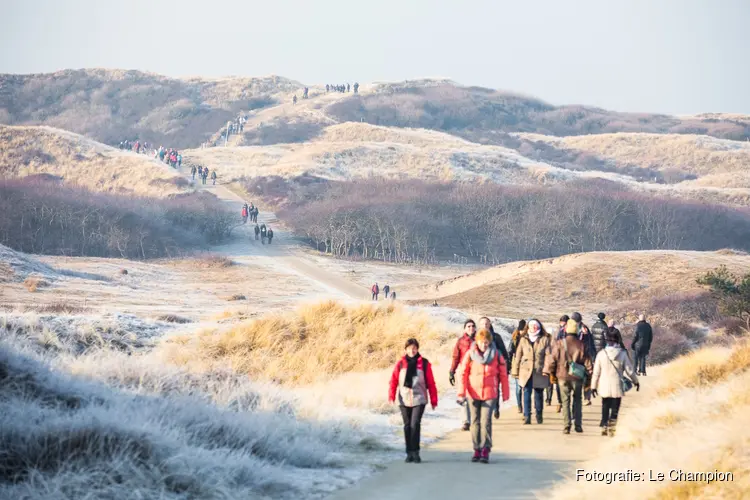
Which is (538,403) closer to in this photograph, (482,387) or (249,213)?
(482,387)

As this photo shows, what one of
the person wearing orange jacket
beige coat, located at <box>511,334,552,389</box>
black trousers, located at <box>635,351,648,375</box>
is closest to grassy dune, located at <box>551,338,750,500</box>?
beige coat, located at <box>511,334,552,389</box>

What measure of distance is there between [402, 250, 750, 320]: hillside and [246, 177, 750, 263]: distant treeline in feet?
58.8

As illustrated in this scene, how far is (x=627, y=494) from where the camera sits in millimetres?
7820

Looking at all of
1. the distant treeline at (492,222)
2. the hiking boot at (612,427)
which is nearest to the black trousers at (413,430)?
the hiking boot at (612,427)

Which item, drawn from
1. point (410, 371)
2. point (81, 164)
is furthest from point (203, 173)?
point (410, 371)

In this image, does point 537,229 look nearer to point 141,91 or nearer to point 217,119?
point 217,119

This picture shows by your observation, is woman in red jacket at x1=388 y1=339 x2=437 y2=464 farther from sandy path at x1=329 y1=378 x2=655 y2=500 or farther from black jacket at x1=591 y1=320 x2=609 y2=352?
black jacket at x1=591 y1=320 x2=609 y2=352

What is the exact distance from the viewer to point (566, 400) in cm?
1294

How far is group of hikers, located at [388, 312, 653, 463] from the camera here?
34.6ft

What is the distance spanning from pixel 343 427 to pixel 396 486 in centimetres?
251

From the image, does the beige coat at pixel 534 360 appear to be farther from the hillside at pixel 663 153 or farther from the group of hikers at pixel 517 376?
the hillside at pixel 663 153

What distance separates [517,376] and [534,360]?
0.53 m

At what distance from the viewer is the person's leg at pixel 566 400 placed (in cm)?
1280

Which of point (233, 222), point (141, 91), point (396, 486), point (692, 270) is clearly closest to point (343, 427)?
point (396, 486)
